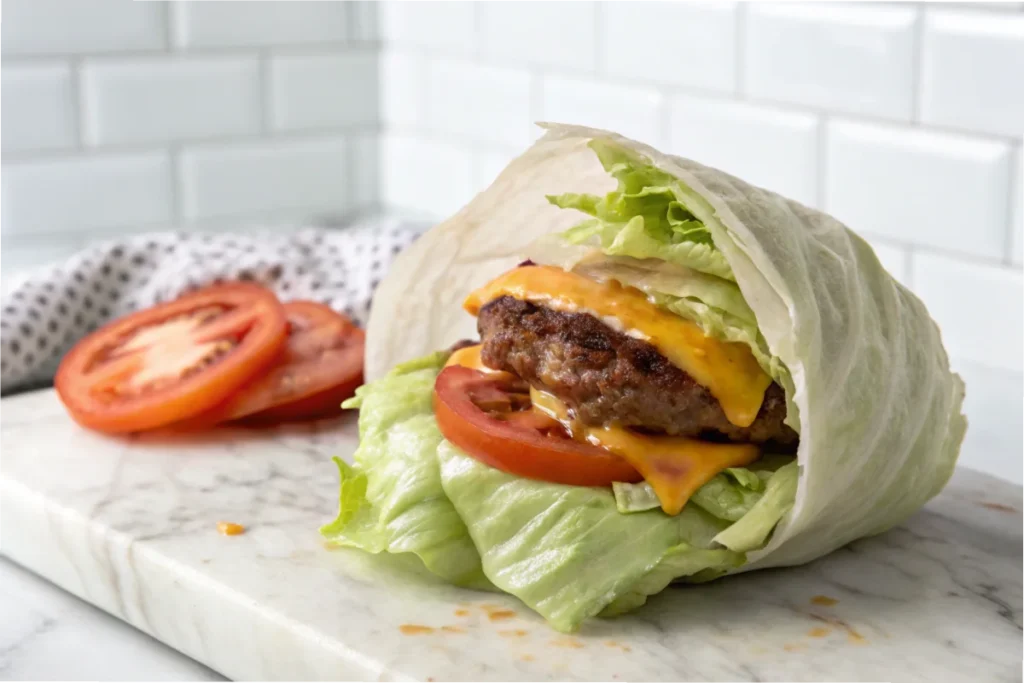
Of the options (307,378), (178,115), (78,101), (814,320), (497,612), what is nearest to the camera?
(814,320)

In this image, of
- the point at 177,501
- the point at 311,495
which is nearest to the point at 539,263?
the point at 311,495

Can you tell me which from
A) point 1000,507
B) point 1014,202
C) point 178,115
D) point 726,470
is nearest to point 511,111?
point 178,115

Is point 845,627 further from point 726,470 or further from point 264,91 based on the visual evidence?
point 264,91

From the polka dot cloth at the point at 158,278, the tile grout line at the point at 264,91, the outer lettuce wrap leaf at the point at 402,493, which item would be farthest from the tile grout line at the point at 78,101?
the outer lettuce wrap leaf at the point at 402,493

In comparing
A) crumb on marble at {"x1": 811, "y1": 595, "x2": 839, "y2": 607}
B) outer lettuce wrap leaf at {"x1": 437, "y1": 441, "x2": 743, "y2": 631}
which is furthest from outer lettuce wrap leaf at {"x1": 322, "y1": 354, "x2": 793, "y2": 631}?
crumb on marble at {"x1": 811, "y1": 595, "x2": 839, "y2": 607}

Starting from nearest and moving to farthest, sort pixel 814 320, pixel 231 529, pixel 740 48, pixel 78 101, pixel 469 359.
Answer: pixel 814 320
pixel 231 529
pixel 469 359
pixel 740 48
pixel 78 101

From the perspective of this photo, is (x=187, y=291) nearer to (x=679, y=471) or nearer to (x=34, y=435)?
(x=34, y=435)
